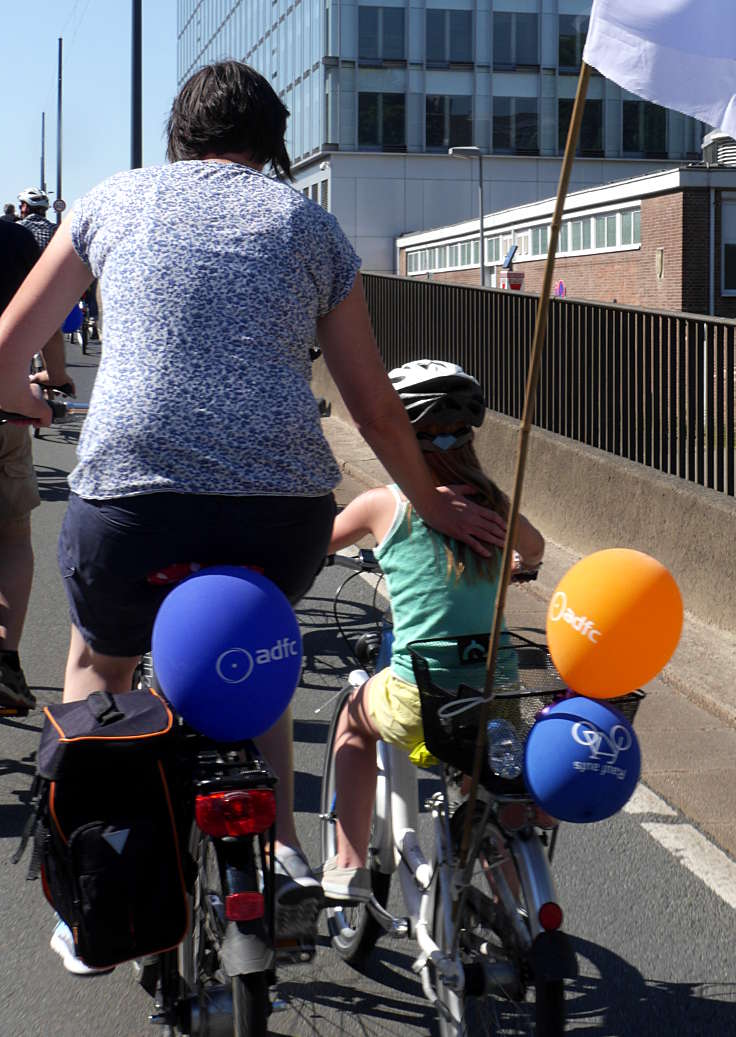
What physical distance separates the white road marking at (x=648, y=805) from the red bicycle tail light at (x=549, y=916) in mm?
2335

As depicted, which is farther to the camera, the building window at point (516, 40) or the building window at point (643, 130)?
the building window at point (643, 130)

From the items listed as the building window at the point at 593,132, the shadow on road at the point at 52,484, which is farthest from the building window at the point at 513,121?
the shadow on road at the point at 52,484

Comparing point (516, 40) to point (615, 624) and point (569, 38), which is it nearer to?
point (569, 38)

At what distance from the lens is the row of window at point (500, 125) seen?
70.9m

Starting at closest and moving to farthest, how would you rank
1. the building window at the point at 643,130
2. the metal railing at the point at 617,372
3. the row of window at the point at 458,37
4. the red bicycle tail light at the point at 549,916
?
the red bicycle tail light at the point at 549,916 < the metal railing at the point at 617,372 < the row of window at the point at 458,37 < the building window at the point at 643,130

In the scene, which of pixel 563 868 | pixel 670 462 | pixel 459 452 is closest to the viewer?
pixel 459 452

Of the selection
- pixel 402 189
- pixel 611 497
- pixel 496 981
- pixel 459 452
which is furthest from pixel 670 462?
pixel 402 189

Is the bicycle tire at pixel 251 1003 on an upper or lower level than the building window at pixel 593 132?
lower

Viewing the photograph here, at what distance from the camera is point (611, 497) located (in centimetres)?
907

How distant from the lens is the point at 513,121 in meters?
72.4

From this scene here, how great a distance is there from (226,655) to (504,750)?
24.0 inches

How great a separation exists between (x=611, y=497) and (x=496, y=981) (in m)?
6.36

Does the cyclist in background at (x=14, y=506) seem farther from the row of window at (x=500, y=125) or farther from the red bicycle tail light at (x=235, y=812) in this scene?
the row of window at (x=500, y=125)

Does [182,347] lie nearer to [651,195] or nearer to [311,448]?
[311,448]
